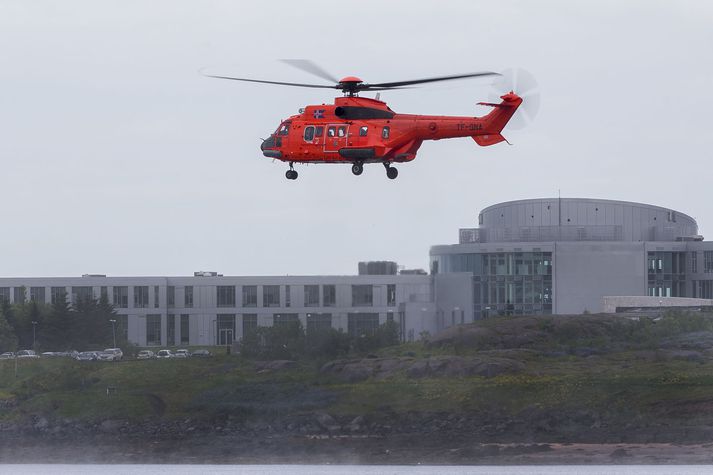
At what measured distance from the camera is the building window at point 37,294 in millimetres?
110938

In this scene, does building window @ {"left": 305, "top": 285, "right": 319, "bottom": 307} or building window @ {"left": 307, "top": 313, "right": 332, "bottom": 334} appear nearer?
building window @ {"left": 305, "top": 285, "right": 319, "bottom": 307}

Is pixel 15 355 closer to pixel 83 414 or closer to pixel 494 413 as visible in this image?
pixel 83 414

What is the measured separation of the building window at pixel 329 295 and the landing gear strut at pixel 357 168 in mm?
28995

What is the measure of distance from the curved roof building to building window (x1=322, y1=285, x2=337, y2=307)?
8080 mm

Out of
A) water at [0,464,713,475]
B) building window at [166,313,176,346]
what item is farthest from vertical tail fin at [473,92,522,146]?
building window at [166,313,176,346]

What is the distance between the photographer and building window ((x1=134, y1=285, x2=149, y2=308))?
105 meters

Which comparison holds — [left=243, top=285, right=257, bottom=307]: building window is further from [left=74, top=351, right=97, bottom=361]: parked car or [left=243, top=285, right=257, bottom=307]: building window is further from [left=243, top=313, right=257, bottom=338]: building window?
[left=74, top=351, right=97, bottom=361]: parked car

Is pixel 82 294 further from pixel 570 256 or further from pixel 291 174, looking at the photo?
pixel 291 174

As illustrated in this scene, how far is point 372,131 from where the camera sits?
223 ft

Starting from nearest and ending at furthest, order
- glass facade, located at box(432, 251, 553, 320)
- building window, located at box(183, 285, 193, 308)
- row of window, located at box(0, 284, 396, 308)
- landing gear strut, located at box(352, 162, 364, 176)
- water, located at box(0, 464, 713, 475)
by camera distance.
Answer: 1. landing gear strut, located at box(352, 162, 364, 176)
2. water, located at box(0, 464, 713, 475)
3. row of window, located at box(0, 284, 396, 308)
4. building window, located at box(183, 285, 193, 308)
5. glass facade, located at box(432, 251, 553, 320)

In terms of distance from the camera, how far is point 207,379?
106500 mm

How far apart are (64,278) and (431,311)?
30576 mm

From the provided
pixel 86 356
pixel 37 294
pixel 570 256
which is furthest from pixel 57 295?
pixel 570 256

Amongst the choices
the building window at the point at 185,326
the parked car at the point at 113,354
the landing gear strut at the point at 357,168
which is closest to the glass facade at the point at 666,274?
the building window at the point at 185,326
